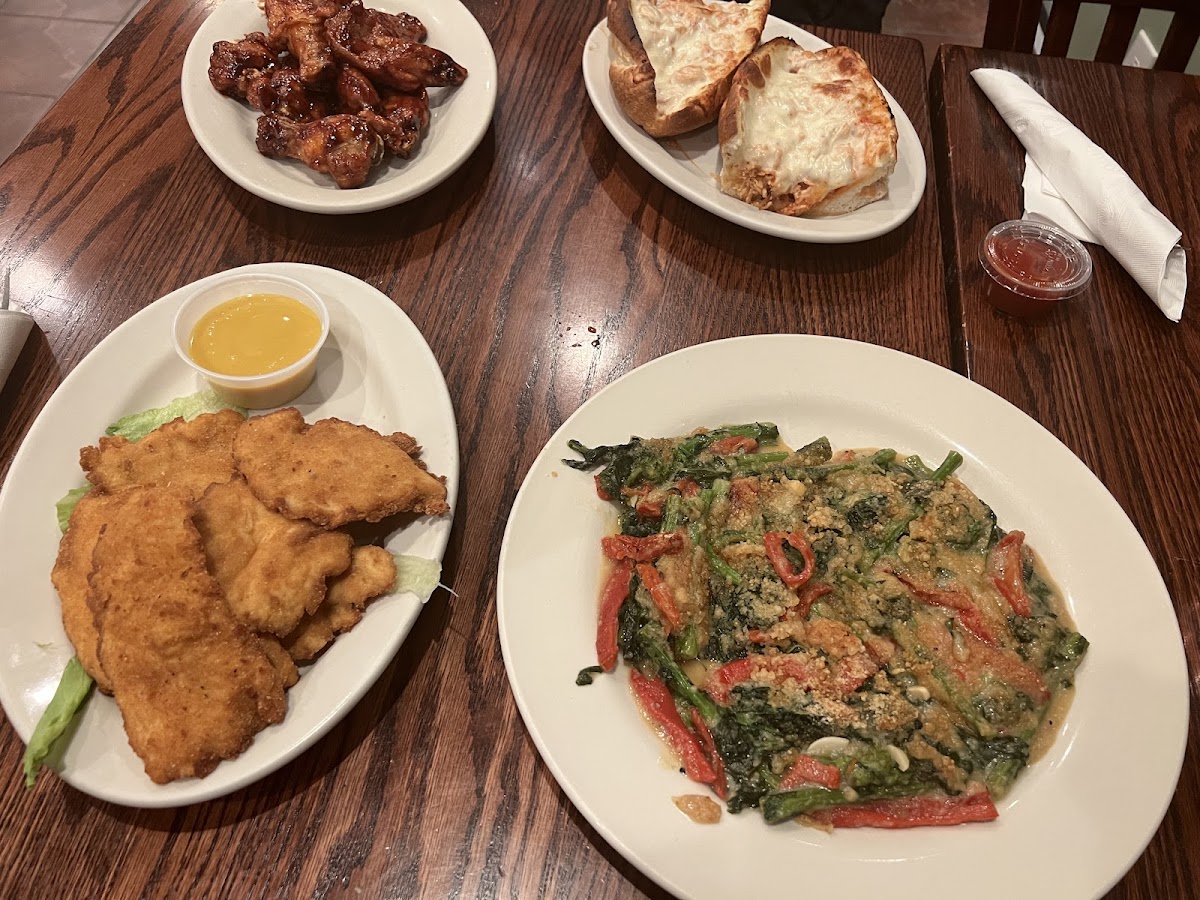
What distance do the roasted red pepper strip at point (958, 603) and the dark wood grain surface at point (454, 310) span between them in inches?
34.2

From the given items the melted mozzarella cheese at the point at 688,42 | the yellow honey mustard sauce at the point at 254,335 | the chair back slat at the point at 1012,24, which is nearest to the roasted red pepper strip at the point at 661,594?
the yellow honey mustard sauce at the point at 254,335

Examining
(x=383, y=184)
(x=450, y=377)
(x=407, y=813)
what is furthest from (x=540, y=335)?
(x=407, y=813)

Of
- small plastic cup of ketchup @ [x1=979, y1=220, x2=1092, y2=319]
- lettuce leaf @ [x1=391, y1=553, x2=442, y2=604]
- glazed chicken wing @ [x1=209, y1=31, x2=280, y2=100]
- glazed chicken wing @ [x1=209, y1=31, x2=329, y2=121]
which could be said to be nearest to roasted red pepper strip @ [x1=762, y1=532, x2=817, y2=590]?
lettuce leaf @ [x1=391, y1=553, x2=442, y2=604]

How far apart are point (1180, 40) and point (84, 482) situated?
4316 mm

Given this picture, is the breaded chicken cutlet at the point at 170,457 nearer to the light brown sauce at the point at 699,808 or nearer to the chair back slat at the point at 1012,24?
the light brown sauce at the point at 699,808

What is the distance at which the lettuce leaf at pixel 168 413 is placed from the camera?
6.93 ft

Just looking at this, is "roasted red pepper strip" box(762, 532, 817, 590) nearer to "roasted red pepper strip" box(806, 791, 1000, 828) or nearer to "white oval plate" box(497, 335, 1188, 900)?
"white oval plate" box(497, 335, 1188, 900)

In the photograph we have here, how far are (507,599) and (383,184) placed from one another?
1.51 m

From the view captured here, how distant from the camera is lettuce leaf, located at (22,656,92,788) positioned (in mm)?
1587

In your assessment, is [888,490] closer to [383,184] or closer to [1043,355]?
[1043,355]

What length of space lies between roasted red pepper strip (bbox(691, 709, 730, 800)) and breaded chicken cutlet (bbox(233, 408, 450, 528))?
0.77 meters

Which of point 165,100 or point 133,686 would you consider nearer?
point 133,686

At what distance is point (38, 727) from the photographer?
1611 mm

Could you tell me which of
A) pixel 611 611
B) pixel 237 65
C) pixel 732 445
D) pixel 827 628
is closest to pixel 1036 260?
pixel 732 445
